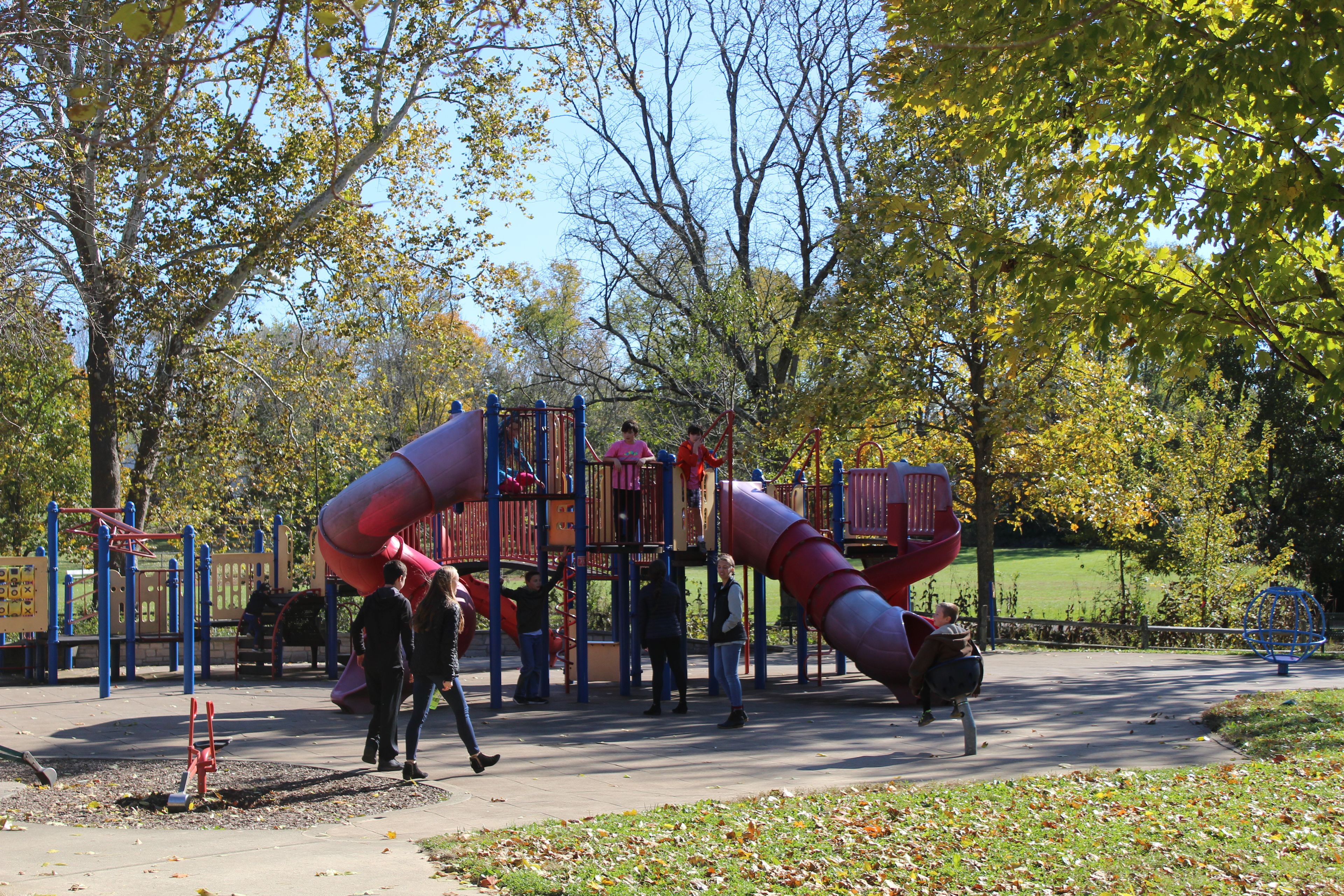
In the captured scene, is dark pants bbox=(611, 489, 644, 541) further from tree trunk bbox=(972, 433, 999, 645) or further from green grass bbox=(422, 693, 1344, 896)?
tree trunk bbox=(972, 433, 999, 645)

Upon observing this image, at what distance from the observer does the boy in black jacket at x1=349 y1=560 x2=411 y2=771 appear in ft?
29.5

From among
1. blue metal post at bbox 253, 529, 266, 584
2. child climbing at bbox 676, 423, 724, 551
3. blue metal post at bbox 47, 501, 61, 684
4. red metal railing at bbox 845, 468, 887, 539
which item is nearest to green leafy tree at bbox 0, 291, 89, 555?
blue metal post at bbox 253, 529, 266, 584

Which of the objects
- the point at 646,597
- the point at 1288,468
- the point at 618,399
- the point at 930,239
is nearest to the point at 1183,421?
the point at 1288,468

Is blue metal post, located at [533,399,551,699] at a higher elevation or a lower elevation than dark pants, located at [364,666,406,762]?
higher

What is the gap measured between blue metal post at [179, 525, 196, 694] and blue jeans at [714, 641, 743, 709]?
741 centimetres

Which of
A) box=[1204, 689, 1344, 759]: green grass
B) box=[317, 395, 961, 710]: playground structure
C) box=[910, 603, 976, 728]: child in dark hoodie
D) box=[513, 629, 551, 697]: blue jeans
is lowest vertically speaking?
box=[1204, 689, 1344, 759]: green grass

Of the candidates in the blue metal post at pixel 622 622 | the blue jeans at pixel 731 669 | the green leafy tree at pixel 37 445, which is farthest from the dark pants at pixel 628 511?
the green leafy tree at pixel 37 445

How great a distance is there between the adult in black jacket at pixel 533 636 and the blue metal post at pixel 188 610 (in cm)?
442

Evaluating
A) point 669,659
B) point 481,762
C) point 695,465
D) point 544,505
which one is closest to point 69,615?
point 544,505

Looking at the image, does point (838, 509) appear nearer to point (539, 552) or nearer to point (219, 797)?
point (539, 552)

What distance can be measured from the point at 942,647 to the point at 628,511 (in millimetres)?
4976

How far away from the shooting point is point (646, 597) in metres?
12.9

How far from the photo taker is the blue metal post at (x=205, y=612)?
18234mm

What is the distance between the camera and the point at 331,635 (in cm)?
1750
